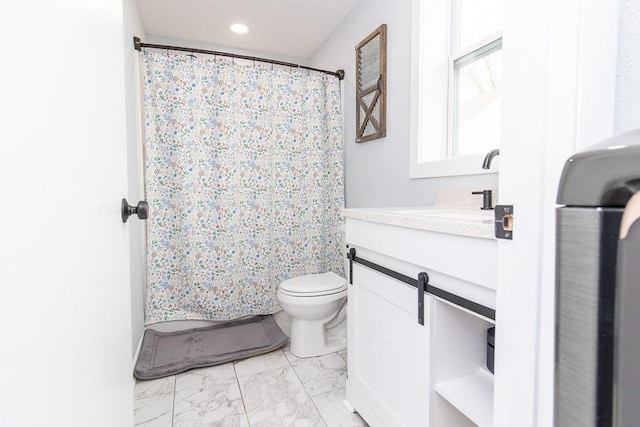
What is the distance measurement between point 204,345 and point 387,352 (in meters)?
1.46

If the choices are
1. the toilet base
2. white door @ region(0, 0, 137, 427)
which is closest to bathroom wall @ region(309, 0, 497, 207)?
the toilet base

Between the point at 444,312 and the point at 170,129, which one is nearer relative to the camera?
the point at 444,312

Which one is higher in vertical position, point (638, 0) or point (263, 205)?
point (638, 0)

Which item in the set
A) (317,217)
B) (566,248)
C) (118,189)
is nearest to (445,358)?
(566,248)

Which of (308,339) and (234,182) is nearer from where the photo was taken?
(308,339)

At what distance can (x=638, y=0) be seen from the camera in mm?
464

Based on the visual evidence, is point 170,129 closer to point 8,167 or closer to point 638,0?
point 8,167

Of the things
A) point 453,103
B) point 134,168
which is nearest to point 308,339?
point 134,168

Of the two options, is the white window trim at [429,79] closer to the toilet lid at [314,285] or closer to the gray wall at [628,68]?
the toilet lid at [314,285]

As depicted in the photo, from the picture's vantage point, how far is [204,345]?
220 centimetres

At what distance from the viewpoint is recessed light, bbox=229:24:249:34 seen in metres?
2.72

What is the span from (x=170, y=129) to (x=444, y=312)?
2.13 metres

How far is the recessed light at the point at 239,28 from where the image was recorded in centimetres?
272

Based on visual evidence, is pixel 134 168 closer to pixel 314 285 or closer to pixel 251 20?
pixel 314 285
